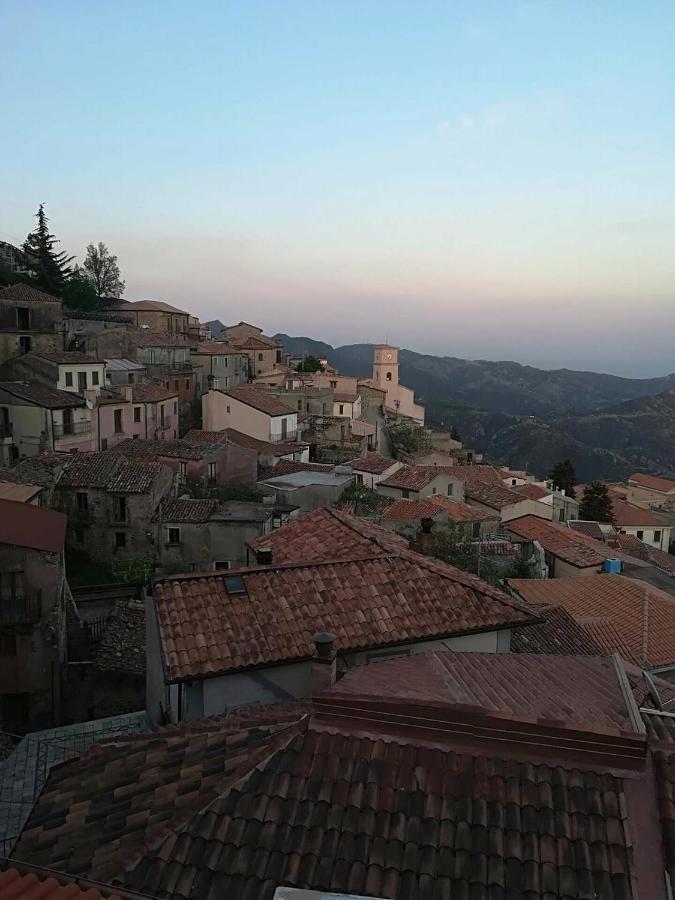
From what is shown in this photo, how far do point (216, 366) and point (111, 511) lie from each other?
30434mm

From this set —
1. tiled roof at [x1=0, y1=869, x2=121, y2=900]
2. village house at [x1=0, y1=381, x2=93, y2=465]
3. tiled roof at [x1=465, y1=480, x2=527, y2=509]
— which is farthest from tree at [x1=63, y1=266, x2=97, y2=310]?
tiled roof at [x1=0, y1=869, x2=121, y2=900]

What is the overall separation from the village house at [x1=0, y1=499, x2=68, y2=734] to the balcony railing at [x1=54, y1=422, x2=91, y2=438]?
55.4ft

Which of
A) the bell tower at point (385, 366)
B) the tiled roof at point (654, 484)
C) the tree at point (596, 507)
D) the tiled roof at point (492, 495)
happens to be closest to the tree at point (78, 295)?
the bell tower at point (385, 366)

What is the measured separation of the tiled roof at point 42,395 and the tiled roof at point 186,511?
418 inches

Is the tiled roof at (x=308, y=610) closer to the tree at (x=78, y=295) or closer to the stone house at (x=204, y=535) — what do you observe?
the stone house at (x=204, y=535)

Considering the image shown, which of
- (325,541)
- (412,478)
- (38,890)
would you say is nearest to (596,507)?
(412,478)

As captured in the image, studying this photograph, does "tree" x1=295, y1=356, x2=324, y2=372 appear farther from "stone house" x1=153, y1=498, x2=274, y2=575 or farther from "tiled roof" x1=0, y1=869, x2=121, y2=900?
"tiled roof" x1=0, y1=869, x2=121, y2=900

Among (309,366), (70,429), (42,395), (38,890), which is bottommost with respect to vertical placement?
(70,429)

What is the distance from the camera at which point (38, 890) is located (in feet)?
12.9

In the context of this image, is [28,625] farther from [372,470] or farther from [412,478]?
[412,478]

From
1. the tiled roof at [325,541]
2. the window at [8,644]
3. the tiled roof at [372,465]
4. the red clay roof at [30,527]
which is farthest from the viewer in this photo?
the tiled roof at [372,465]

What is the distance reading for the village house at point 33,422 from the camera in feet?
103

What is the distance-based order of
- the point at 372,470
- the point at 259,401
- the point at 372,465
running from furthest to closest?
the point at 259,401, the point at 372,465, the point at 372,470

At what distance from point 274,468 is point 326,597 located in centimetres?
2409
